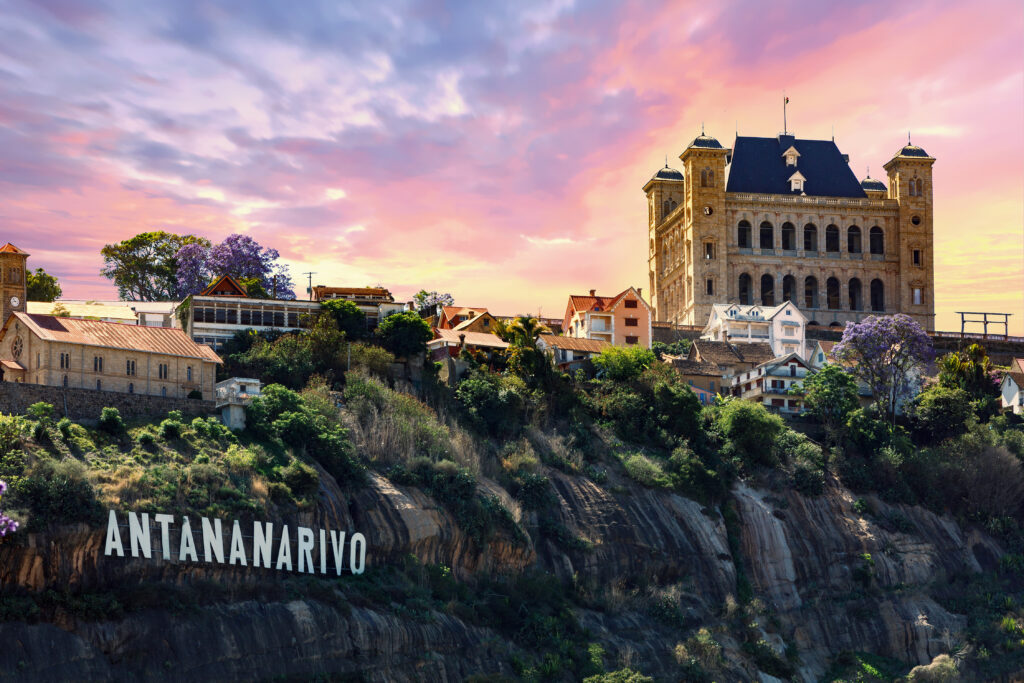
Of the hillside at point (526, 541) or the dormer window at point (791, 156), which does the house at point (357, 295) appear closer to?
the hillside at point (526, 541)

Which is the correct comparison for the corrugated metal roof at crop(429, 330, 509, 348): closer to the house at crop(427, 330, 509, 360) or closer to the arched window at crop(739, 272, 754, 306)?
the house at crop(427, 330, 509, 360)

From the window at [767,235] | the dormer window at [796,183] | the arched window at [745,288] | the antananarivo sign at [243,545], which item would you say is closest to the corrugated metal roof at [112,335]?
the antananarivo sign at [243,545]

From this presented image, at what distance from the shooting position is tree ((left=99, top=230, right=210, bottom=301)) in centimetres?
12594

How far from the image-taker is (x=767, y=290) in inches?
5571

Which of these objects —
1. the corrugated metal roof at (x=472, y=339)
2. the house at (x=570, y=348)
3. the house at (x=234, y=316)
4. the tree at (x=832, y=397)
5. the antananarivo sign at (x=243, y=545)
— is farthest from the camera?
the house at (x=570, y=348)

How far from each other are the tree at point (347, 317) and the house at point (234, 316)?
1881mm

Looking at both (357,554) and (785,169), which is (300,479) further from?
(785,169)

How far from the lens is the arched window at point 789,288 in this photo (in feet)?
463

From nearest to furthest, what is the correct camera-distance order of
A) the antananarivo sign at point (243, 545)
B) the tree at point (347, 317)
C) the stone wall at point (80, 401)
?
the antananarivo sign at point (243, 545) < the stone wall at point (80, 401) < the tree at point (347, 317)

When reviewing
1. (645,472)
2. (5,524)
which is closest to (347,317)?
(645,472)

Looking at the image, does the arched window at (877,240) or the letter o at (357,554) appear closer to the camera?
the letter o at (357,554)

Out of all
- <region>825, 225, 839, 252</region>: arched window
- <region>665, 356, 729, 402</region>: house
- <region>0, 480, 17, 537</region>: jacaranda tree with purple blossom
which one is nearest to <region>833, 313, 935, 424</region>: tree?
<region>665, 356, 729, 402</region>: house

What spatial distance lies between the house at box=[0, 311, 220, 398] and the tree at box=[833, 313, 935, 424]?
161 feet

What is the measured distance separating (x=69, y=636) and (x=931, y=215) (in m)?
109
